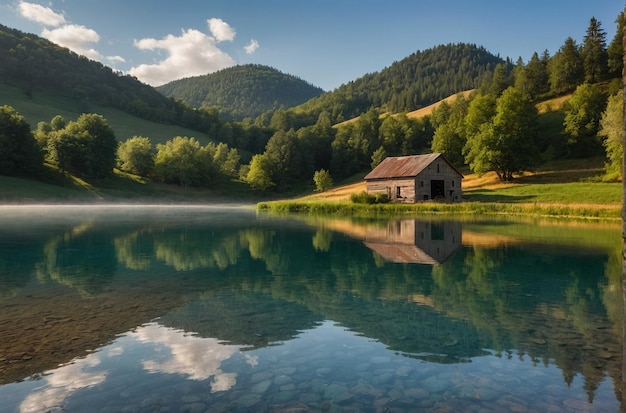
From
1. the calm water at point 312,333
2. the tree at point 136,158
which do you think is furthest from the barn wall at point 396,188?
the tree at point 136,158

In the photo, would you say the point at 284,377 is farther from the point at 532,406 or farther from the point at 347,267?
the point at 347,267

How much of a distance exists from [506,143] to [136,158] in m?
76.8

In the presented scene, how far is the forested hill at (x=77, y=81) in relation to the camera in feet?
447

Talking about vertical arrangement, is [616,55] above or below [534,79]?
above

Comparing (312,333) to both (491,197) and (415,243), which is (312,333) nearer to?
(415,243)

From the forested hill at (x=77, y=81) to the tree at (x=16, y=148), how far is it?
209 feet

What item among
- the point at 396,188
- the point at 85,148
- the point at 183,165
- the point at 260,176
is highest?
the point at 85,148

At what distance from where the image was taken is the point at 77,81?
485 feet

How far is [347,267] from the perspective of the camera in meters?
17.0

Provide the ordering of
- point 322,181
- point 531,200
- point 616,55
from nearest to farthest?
point 531,200 < point 322,181 < point 616,55

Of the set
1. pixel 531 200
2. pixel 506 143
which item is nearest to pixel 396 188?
pixel 531 200

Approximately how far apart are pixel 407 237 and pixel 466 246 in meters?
5.16

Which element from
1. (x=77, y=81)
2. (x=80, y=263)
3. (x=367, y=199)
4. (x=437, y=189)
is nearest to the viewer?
(x=80, y=263)

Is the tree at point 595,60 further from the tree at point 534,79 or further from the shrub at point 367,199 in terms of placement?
the shrub at point 367,199
